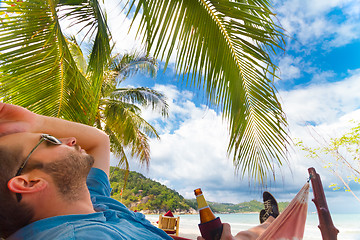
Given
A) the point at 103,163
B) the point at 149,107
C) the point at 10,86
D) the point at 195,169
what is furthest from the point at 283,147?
the point at 195,169

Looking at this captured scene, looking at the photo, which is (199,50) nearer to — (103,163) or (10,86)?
(103,163)

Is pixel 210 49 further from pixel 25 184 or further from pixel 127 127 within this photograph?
pixel 127 127

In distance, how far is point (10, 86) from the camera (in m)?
1.74

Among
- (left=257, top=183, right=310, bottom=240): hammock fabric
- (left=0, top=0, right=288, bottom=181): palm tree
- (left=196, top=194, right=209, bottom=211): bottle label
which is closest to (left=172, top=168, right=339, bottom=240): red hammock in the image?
(left=257, top=183, right=310, bottom=240): hammock fabric

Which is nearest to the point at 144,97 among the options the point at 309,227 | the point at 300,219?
the point at 300,219

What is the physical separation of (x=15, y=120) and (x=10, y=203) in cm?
35

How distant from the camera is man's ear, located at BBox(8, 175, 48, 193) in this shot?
60 cm

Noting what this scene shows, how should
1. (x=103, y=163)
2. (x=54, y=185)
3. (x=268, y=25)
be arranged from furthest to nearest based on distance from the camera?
(x=268, y=25)
(x=103, y=163)
(x=54, y=185)

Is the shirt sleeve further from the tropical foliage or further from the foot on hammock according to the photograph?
the tropical foliage

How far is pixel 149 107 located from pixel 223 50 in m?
5.23

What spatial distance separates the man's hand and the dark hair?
0.17 m

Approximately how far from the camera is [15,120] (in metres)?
0.84

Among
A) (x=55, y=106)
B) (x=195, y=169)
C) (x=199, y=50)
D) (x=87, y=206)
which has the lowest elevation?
(x=195, y=169)

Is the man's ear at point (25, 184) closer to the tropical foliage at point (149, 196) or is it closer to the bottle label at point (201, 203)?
the bottle label at point (201, 203)
